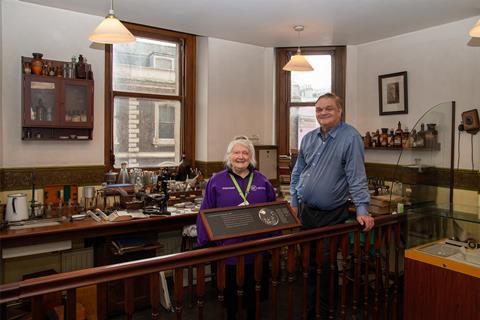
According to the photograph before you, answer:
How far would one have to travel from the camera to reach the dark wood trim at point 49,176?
3.48m

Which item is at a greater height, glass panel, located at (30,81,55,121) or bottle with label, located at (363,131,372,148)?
glass panel, located at (30,81,55,121)

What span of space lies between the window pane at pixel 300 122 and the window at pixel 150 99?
1.35 m

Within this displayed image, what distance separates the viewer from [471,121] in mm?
3838

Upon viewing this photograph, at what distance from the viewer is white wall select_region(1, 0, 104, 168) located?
3.44 meters

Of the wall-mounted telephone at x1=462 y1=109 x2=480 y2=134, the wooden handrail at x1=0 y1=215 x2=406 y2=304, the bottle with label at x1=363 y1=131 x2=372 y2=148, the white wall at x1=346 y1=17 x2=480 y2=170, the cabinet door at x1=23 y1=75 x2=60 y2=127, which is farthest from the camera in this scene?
the bottle with label at x1=363 y1=131 x2=372 y2=148

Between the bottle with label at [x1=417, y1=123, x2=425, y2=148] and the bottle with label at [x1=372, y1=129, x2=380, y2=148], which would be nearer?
the bottle with label at [x1=417, y1=123, x2=425, y2=148]

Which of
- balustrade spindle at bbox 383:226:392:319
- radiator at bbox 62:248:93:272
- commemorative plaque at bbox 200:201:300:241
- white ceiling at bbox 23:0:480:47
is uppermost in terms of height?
white ceiling at bbox 23:0:480:47

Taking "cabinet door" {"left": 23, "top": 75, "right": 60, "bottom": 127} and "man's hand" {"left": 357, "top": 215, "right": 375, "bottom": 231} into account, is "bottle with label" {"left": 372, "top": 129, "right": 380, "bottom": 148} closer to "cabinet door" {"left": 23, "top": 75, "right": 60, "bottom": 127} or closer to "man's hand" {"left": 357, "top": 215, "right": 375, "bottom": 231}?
"man's hand" {"left": 357, "top": 215, "right": 375, "bottom": 231}

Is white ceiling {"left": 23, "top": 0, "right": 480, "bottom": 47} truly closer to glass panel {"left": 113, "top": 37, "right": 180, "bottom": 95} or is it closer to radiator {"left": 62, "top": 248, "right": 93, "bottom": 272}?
Result: glass panel {"left": 113, "top": 37, "right": 180, "bottom": 95}

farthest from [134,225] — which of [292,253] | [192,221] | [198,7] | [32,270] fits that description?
[198,7]

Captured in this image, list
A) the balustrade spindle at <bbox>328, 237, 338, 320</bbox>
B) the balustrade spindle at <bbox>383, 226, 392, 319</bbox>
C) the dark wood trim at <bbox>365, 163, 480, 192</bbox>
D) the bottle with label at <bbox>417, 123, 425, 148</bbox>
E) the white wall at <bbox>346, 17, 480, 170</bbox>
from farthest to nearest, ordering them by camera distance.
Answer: the white wall at <bbox>346, 17, 480, 170</bbox> → the bottle with label at <bbox>417, 123, 425, 148</bbox> → the dark wood trim at <bbox>365, 163, 480, 192</bbox> → the balustrade spindle at <bbox>383, 226, 392, 319</bbox> → the balustrade spindle at <bbox>328, 237, 338, 320</bbox>

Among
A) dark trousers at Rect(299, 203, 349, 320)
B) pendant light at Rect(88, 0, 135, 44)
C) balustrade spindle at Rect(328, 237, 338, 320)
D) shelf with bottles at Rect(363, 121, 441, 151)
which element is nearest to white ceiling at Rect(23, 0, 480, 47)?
pendant light at Rect(88, 0, 135, 44)

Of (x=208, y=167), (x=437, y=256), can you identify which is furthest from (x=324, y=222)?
(x=208, y=167)

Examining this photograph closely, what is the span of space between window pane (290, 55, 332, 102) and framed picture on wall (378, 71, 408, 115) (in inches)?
26.6
